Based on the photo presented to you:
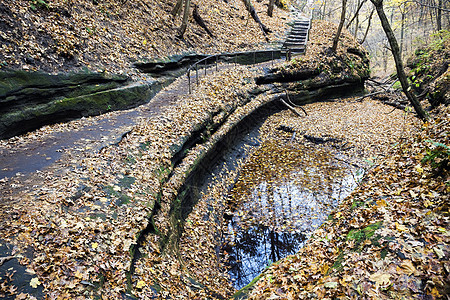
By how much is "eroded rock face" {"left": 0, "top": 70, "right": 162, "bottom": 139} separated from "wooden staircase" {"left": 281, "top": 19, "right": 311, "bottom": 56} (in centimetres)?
1445

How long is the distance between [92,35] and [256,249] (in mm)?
10580

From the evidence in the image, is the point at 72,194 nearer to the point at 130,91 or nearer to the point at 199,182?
the point at 199,182

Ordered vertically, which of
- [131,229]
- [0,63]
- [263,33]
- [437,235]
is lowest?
[131,229]

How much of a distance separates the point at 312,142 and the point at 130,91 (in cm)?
928

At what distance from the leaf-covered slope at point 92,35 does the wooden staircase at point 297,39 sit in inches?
212

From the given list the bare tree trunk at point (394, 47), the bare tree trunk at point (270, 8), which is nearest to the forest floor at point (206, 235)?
the bare tree trunk at point (394, 47)

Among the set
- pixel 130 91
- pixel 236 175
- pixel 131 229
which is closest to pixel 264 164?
pixel 236 175

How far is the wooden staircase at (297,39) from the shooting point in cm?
2195

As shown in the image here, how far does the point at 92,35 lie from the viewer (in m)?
10.6

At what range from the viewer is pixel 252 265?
7.11 m

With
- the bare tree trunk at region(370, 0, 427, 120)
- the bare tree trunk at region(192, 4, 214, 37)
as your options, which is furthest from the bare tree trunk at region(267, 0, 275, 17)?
the bare tree trunk at region(370, 0, 427, 120)

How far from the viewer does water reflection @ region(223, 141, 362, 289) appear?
292 inches

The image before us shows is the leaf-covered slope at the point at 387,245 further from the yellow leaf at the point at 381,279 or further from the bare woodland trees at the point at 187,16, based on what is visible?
the bare woodland trees at the point at 187,16

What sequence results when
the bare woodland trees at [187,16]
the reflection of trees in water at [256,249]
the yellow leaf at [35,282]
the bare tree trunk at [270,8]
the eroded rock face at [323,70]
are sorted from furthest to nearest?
the bare tree trunk at [270,8], the eroded rock face at [323,70], the bare woodland trees at [187,16], the reflection of trees in water at [256,249], the yellow leaf at [35,282]
